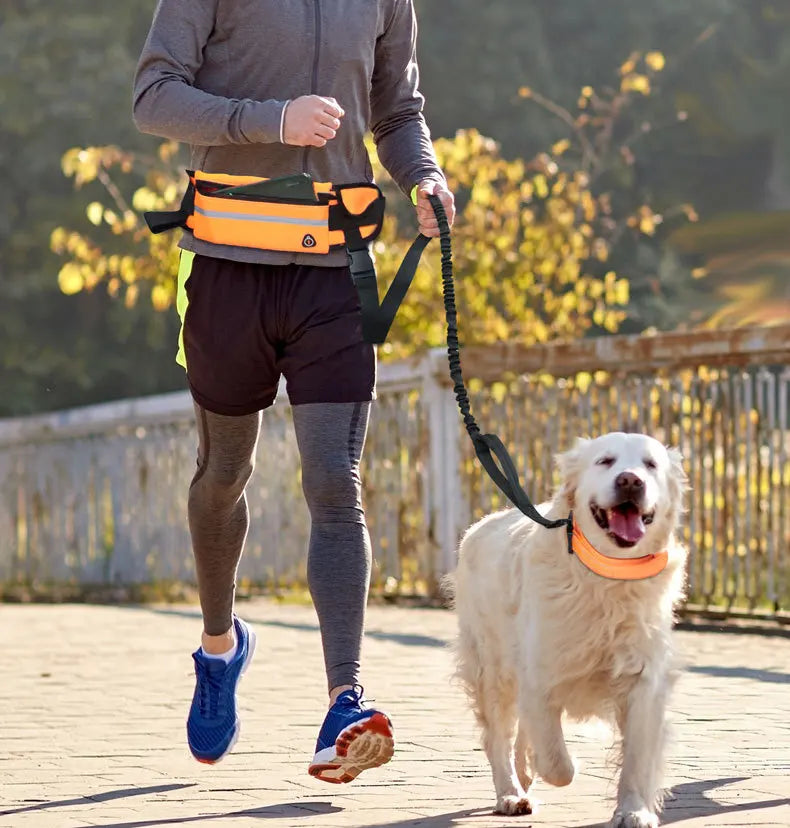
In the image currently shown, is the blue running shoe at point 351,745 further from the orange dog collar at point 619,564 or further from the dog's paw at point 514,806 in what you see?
the orange dog collar at point 619,564

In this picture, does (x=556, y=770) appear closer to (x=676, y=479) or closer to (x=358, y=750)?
(x=358, y=750)

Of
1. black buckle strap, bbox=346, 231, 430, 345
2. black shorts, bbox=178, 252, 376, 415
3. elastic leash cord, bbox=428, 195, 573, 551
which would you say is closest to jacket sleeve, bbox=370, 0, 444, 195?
elastic leash cord, bbox=428, 195, 573, 551

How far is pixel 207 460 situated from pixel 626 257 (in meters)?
30.6

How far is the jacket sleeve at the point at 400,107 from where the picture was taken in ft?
15.8

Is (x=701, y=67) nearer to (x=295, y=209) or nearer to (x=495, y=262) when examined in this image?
(x=495, y=262)

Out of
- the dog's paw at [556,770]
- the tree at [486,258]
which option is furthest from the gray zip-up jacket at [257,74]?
the tree at [486,258]

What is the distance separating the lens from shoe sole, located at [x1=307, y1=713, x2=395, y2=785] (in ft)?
13.9

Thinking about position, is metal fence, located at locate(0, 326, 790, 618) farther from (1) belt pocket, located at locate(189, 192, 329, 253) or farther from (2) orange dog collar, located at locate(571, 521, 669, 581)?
(1) belt pocket, located at locate(189, 192, 329, 253)

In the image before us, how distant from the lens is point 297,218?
4602 millimetres

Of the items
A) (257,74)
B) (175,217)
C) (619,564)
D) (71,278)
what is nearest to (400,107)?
(257,74)

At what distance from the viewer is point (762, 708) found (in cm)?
623

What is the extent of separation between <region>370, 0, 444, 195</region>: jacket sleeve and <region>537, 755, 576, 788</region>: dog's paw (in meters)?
1.53

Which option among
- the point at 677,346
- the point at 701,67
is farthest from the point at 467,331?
the point at 701,67

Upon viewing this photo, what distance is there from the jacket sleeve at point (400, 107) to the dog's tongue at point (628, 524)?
1.01 metres
